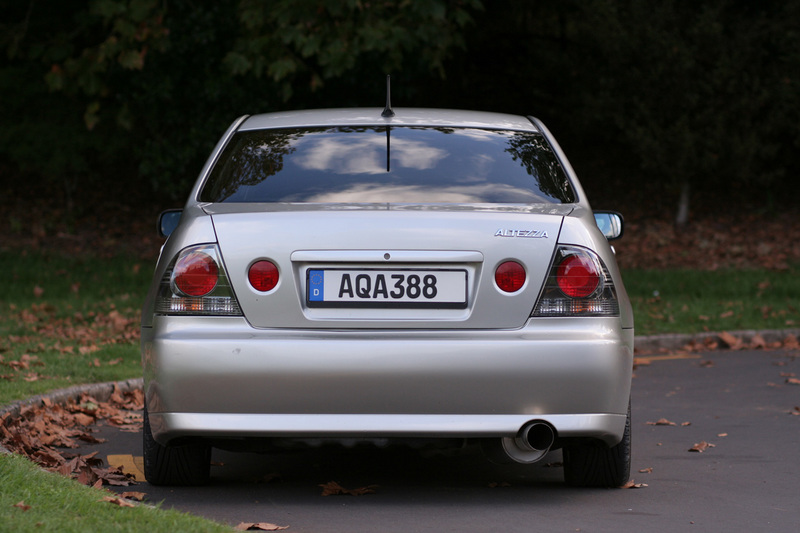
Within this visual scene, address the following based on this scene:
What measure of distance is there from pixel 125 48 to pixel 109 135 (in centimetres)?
595

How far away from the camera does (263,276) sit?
451 cm

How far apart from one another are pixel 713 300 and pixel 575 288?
965 cm

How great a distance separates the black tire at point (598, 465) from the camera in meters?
5.16

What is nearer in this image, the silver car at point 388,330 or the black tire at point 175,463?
the silver car at point 388,330

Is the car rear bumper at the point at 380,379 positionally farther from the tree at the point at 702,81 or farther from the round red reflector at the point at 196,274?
the tree at the point at 702,81

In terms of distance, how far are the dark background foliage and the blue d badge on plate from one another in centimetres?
1171

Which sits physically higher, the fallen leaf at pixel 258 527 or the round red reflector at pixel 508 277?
the round red reflector at pixel 508 277

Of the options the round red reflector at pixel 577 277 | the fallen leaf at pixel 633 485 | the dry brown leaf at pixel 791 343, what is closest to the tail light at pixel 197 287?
the round red reflector at pixel 577 277

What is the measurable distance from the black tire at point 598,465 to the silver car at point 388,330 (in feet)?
1.45

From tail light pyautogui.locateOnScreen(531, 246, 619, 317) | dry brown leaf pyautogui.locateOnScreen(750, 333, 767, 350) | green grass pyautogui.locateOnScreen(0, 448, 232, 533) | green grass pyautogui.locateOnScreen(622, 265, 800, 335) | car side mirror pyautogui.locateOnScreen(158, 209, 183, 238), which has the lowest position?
dry brown leaf pyautogui.locateOnScreen(750, 333, 767, 350)

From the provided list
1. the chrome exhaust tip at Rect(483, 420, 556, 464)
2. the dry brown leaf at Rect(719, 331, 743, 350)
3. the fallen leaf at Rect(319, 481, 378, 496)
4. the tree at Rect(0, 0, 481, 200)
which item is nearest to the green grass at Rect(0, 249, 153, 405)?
the tree at Rect(0, 0, 481, 200)

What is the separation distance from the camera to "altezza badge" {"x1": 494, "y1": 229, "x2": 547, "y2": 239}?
14.8 ft

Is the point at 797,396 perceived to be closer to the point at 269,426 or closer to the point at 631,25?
the point at 269,426

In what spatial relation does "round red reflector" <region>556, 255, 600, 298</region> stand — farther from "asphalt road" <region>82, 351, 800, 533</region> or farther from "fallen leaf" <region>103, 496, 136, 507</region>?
"fallen leaf" <region>103, 496, 136, 507</region>
